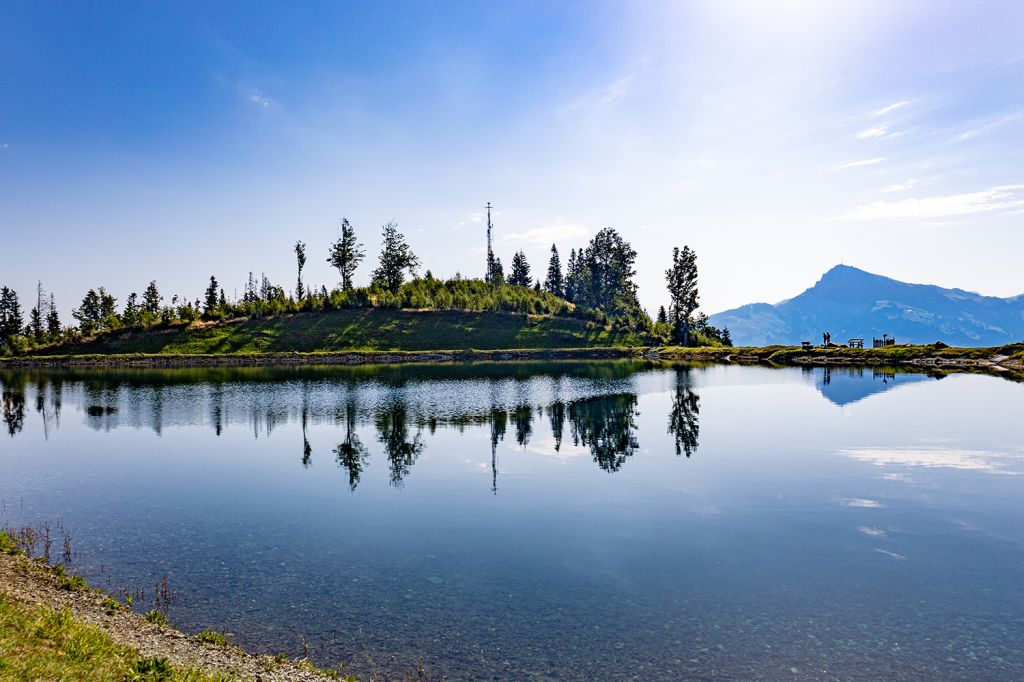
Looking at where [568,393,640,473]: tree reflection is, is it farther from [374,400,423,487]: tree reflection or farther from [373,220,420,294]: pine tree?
[373,220,420,294]: pine tree

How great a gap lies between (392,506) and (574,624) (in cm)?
1248

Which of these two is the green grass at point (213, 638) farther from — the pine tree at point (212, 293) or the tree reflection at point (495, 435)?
the pine tree at point (212, 293)

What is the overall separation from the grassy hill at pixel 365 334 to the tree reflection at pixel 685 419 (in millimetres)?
73100

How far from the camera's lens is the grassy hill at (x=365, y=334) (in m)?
132

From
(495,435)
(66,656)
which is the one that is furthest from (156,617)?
(495,435)

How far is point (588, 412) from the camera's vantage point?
52469 millimetres

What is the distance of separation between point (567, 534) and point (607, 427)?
2381 centimetres

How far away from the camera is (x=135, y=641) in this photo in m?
13.3

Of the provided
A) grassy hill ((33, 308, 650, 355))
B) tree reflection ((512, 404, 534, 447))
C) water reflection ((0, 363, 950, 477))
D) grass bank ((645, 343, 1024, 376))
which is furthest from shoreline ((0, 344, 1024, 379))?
tree reflection ((512, 404, 534, 447))

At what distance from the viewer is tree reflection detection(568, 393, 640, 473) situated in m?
35.7

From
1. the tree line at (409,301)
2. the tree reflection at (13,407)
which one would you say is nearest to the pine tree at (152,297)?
the tree line at (409,301)

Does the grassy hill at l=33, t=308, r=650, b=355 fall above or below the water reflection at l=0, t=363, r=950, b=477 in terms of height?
above

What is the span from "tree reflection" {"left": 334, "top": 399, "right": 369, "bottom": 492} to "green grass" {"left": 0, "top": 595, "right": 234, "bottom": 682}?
15.7 m

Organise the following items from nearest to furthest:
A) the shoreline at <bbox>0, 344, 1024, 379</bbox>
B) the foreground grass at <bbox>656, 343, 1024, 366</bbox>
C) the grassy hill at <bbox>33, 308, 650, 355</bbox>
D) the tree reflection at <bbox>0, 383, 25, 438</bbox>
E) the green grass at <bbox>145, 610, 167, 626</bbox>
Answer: the green grass at <bbox>145, 610, 167, 626</bbox> → the tree reflection at <bbox>0, 383, 25, 438</bbox> → the foreground grass at <bbox>656, 343, 1024, 366</bbox> → the shoreline at <bbox>0, 344, 1024, 379</bbox> → the grassy hill at <bbox>33, 308, 650, 355</bbox>
